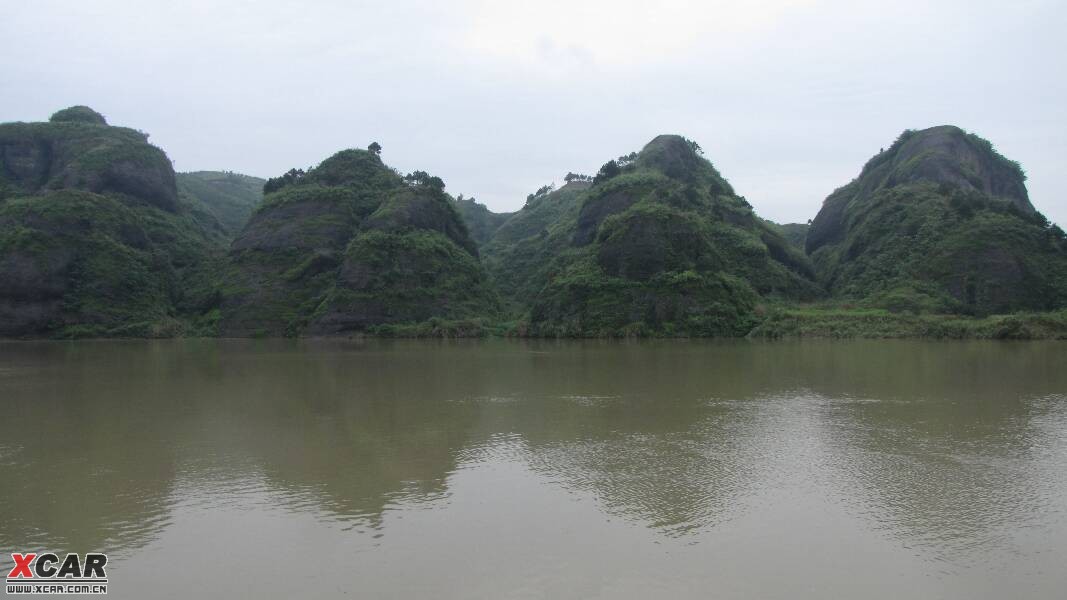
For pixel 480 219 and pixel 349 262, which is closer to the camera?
pixel 349 262

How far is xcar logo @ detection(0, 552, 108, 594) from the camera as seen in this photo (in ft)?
20.5

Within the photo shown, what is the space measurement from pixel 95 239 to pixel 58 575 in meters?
67.5

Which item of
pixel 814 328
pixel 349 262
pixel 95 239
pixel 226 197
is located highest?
pixel 226 197

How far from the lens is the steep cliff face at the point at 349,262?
61094mm

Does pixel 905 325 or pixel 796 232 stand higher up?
→ pixel 796 232

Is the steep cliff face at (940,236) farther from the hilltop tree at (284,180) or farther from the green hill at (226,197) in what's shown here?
the green hill at (226,197)

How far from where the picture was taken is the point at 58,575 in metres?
6.42

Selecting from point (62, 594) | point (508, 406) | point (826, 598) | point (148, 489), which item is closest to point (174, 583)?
point (62, 594)

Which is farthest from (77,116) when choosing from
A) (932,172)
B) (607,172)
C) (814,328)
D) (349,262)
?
(932,172)

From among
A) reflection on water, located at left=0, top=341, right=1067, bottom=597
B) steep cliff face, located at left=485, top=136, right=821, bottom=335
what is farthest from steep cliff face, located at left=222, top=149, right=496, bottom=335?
reflection on water, located at left=0, top=341, right=1067, bottom=597

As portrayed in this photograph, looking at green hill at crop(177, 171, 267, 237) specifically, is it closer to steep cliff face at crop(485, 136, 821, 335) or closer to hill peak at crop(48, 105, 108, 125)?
hill peak at crop(48, 105, 108, 125)

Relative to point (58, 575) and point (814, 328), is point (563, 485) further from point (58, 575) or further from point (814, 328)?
point (814, 328)

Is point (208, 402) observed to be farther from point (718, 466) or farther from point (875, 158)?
point (875, 158)

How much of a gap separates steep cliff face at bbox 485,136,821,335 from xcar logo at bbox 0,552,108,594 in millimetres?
49347
